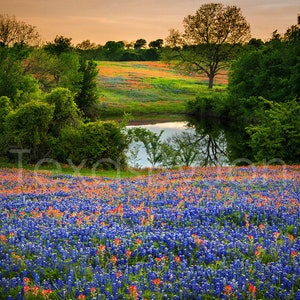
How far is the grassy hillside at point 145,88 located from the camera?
102m

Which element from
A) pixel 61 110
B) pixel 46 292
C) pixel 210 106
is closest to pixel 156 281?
pixel 46 292

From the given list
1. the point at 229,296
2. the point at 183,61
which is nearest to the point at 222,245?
the point at 229,296

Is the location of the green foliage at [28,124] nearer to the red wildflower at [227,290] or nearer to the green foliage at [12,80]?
the green foliage at [12,80]

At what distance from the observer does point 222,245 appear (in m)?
8.13

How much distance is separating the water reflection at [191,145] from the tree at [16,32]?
25350 millimetres

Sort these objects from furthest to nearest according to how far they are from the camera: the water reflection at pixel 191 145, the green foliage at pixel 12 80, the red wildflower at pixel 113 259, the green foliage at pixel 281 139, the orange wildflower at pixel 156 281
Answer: the green foliage at pixel 12 80
the water reflection at pixel 191 145
the green foliage at pixel 281 139
the red wildflower at pixel 113 259
the orange wildflower at pixel 156 281

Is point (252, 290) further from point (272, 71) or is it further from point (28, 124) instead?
point (272, 71)

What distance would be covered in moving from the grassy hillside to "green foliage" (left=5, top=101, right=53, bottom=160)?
58.4m

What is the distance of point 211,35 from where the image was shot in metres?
106

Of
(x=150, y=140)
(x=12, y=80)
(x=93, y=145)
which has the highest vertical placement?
(x=12, y=80)

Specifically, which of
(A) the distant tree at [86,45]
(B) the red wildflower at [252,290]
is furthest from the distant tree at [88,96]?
(B) the red wildflower at [252,290]

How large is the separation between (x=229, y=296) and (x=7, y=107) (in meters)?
36.5

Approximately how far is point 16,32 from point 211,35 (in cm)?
4848

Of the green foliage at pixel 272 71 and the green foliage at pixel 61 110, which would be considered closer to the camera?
the green foliage at pixel 61 110
